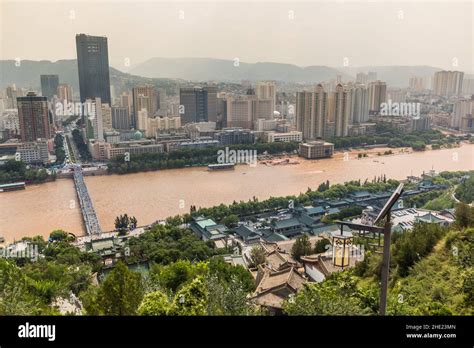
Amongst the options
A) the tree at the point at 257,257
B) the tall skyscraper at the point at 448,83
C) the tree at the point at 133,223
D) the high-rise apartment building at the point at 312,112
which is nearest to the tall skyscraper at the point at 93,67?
the high-rise apartment building at the point at 312,112

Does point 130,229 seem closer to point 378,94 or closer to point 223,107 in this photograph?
point 223,107

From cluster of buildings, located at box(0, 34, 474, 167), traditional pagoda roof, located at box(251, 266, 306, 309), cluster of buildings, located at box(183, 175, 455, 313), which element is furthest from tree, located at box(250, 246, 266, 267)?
cluster of buildings, located at box(0, 34, 474, 167)

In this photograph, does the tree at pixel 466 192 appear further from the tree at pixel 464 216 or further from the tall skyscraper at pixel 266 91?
the tall skyscraper at pixel 266 91

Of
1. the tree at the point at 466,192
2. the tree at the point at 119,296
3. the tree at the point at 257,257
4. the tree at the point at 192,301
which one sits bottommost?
the tree at the point at 257,257

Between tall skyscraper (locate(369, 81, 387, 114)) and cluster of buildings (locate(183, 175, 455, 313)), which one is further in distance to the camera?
tall skyscraper (locate(369, 81, 387, 114))

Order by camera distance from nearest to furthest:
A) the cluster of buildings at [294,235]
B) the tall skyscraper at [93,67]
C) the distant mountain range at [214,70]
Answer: the cluster of buildings at [294,235] < the distant mountain range at [214,70] < the tall skyscraper at [93,67]

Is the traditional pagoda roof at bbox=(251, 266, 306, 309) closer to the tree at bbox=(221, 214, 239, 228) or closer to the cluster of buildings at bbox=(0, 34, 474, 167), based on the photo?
the tree at bbox=(221, 214, 239, 228)

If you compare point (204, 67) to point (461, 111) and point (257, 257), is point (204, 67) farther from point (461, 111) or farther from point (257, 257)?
point (461, 111)

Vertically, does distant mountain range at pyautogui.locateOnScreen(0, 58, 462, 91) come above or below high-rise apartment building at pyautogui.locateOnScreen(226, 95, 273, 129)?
above
